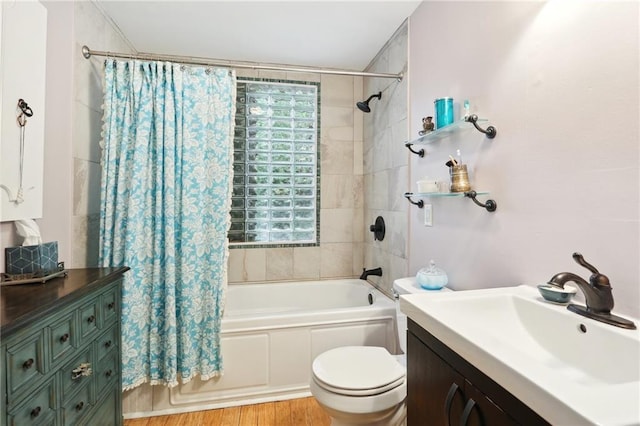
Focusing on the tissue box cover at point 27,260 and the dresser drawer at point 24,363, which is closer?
the dresser drawer at point 24,363

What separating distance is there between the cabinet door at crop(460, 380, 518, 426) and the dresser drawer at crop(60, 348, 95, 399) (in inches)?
51.0

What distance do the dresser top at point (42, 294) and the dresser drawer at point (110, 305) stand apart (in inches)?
2.5

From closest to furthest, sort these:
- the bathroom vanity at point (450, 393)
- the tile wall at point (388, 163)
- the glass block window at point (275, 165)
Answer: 1. the bathroom vanity at point (450, 393)
2. the tile wall at point (388, 163)
3. the glass block window at point (275, 165)

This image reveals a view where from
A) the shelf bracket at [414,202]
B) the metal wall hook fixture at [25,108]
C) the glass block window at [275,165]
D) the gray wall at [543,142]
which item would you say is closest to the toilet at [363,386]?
the gray wall at [543,142]

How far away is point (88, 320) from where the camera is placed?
48.4 inches

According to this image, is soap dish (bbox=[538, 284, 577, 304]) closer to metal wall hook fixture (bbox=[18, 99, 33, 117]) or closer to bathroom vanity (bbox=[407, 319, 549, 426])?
bathroom vanity (bbox=[407, 319, 549, 426])

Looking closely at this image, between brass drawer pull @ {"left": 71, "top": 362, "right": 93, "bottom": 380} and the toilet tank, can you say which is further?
the toilet tank

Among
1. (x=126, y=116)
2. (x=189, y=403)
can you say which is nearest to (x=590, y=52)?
(x=126, y=116)

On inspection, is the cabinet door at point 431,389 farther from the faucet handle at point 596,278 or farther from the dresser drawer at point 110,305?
the dresser drawer at point 110,305

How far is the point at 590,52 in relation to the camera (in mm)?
922

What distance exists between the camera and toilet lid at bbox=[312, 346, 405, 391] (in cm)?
138

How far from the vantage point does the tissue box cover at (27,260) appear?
125 cm

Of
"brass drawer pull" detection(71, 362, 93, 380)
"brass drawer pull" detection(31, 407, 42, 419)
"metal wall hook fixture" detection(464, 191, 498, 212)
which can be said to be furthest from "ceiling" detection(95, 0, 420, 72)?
"brass drawer pull" detection(31, 407, 42, 419)

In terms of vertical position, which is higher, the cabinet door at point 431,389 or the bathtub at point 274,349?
the cabinet door at point 431,389
